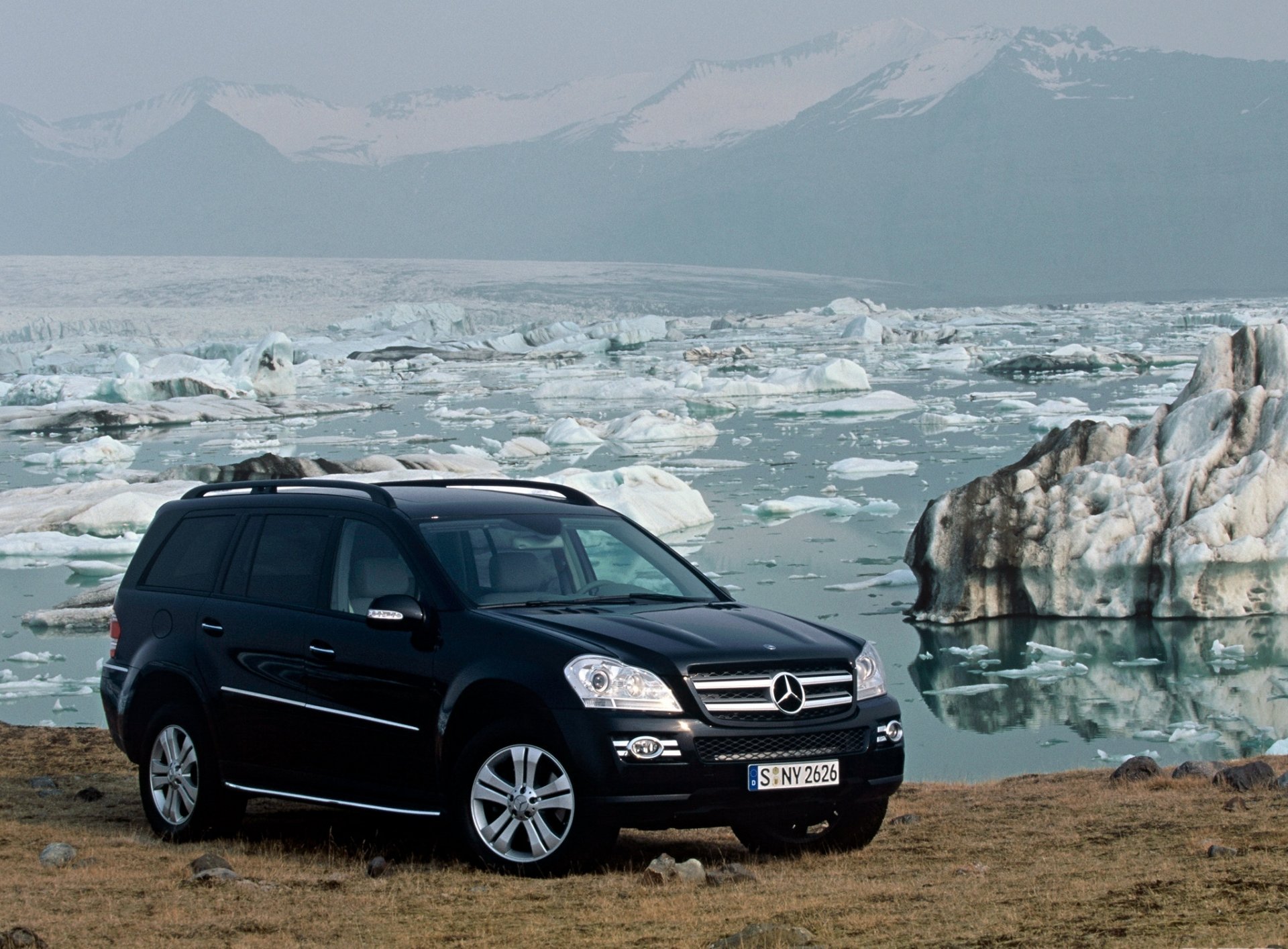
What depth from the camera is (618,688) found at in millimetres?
5762

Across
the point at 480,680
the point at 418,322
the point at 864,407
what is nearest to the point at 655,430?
the point at 864,407

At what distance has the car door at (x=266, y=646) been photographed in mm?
6652

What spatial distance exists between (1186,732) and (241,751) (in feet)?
30.2

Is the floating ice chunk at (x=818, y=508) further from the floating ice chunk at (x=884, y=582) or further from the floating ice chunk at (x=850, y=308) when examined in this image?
the floating ice chunk at (x=850, y=308)

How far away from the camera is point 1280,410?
60.0 ft

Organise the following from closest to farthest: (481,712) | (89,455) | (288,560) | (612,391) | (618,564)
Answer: (481,712), (288,560), (618,564), (89,455), (612,391)

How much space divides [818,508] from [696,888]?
2078 centimetres

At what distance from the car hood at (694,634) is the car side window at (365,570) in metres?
0.56

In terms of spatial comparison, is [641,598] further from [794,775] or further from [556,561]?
Result: [794,775]

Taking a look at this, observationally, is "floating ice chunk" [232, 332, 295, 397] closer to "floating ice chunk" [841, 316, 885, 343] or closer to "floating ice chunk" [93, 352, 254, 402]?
"floating ice chunk" [93, 352, 254, 402]

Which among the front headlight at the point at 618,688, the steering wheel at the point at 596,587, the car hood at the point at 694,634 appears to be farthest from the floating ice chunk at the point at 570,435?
the front headlight at the point at 618,688

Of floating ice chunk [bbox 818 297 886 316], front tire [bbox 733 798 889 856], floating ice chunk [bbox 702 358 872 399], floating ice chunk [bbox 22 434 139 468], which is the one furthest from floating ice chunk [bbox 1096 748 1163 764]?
floating ice chunk [bbox 818 297 886 316]

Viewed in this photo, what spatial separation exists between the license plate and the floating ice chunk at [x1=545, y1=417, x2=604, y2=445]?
100 ft

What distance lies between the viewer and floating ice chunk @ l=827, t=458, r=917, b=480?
101 feet
